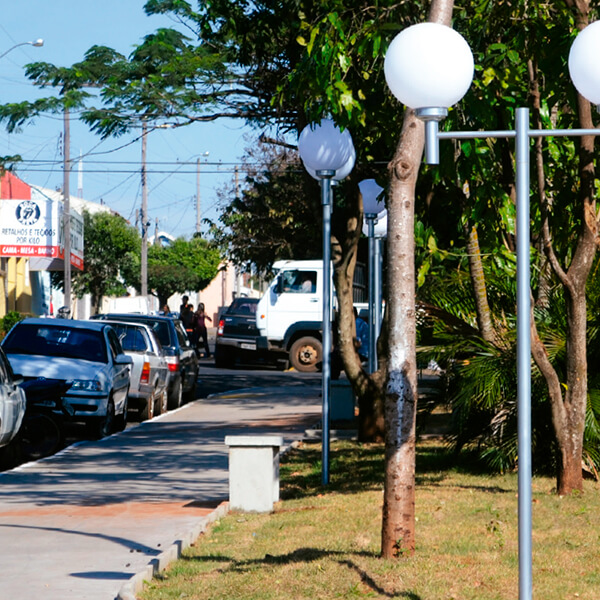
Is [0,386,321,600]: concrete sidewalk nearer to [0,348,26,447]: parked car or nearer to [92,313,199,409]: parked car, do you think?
[0,348,26,447]: parked car

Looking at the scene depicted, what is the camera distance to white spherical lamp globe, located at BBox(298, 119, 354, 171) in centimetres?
1111

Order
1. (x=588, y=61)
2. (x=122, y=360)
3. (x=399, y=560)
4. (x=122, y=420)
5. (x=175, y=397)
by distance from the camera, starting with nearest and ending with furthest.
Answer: (x=588, y=61)
(x=399, y=560)
(x=122, y=360)
(x=122, y=420)
(x=175, y=397)

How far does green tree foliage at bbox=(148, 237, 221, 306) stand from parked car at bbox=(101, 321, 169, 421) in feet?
206

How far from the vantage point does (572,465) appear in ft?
33.0

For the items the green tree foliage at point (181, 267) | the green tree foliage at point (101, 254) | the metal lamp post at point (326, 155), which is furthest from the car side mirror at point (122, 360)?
the green tree foliage at point (181, 267)

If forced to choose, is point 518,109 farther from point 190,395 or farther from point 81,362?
point 190,395

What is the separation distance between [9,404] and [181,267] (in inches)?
2911

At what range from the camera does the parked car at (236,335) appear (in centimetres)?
3253

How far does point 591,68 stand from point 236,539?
4.64 m

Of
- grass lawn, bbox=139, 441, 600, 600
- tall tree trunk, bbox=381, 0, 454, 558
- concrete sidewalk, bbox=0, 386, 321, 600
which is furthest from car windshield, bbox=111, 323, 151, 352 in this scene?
tall tree trunk, bbox=381, 0, 454, 558

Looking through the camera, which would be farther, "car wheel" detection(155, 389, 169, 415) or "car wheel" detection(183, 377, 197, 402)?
"car wheel" detection(183, 377, 197, 402)

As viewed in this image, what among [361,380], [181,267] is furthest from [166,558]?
[181,267]

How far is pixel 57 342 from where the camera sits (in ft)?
54.4

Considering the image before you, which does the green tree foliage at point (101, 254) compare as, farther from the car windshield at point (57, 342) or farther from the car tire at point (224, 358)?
the car windshield at point (57, 342)
